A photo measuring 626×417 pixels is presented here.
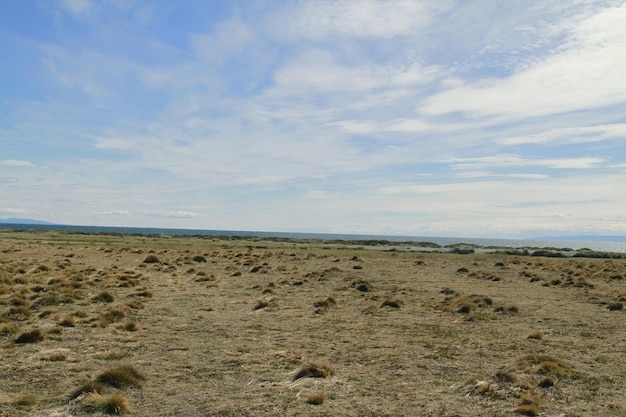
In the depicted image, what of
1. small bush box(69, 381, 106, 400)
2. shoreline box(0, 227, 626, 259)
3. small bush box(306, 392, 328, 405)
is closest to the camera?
small bush box(306, 392, 328, 405)

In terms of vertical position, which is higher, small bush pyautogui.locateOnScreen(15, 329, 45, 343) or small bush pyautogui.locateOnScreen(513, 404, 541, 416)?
small bush pyautogui.locateOnScreen(513, 404, 541, 416)

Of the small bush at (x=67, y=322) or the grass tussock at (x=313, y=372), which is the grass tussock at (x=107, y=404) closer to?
the grass tussock at (x=313, y=372)

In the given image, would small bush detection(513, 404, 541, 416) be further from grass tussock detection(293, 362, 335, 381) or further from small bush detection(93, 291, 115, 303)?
small bush detection(93, 291, 115, 303)

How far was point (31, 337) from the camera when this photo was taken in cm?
1485

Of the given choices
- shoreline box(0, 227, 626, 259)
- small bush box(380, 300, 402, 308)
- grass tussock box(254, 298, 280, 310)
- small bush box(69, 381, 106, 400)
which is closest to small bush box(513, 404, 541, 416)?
small bush box(69, 381, 106, 400)

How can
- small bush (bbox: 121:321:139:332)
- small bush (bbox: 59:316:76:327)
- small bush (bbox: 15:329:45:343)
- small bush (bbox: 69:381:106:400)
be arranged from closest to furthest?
small bush (bbox: 69:381:106:400) → small bush (bbox: 15:329:45:343) → small bush (bbox: 121:321:139:332) → small bush (bbox: 59:316:76:327)

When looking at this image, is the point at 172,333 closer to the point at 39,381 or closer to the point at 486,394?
the point at 39,381

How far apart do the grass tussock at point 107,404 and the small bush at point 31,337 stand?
6565 millimetres

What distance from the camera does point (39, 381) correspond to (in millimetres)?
11125

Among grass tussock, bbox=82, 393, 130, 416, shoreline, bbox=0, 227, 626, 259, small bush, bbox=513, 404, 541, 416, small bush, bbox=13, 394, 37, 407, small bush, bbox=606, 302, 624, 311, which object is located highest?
shoreline, bbox=0, 227, 626, 259

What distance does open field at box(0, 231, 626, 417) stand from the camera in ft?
32.5

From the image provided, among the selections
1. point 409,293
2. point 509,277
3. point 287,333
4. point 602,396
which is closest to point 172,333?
point 287,333

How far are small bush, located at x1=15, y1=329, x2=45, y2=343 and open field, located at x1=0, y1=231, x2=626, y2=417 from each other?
0.13 feet

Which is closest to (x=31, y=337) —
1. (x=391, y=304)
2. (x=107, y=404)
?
(x=107, y=404)
